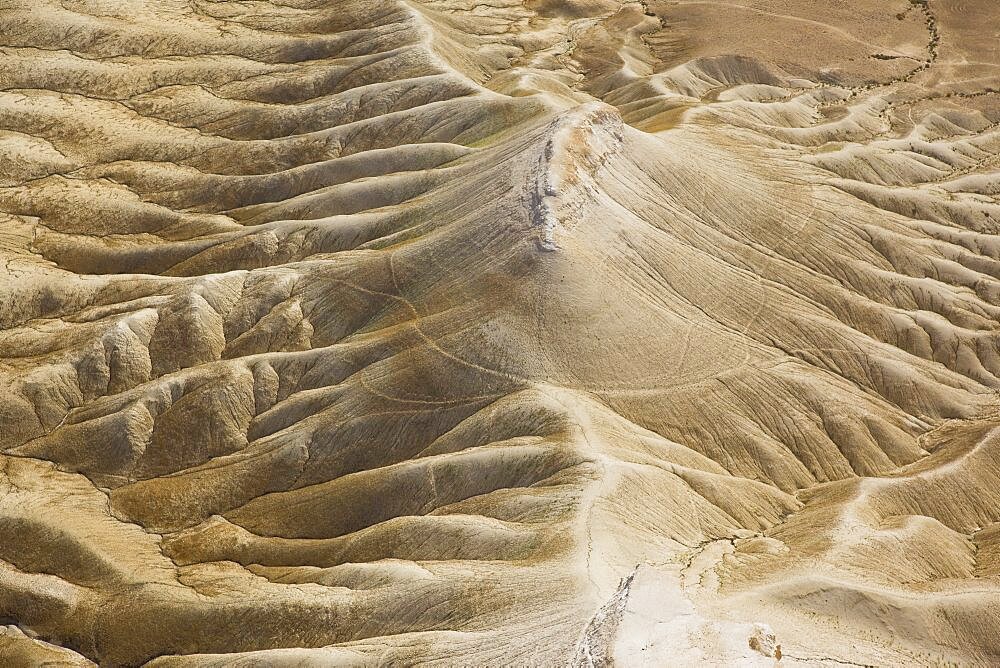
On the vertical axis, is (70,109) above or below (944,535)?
above

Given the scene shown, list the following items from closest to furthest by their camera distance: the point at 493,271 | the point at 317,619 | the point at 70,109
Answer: the point at 317,619 → the point at 493,271 → the point at 70,109

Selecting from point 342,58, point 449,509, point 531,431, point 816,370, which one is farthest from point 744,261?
point 342,58

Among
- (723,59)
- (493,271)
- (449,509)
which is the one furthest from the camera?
(723,59)

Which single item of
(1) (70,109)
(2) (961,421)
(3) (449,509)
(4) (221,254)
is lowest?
(2) (961,421)

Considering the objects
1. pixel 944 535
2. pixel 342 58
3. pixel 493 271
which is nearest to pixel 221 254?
pixel 493 271

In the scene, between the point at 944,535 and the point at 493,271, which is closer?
the point at 944,535

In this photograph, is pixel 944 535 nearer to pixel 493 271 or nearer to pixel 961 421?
pixel 961 421

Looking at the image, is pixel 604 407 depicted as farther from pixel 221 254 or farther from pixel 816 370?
pixel 221 254
